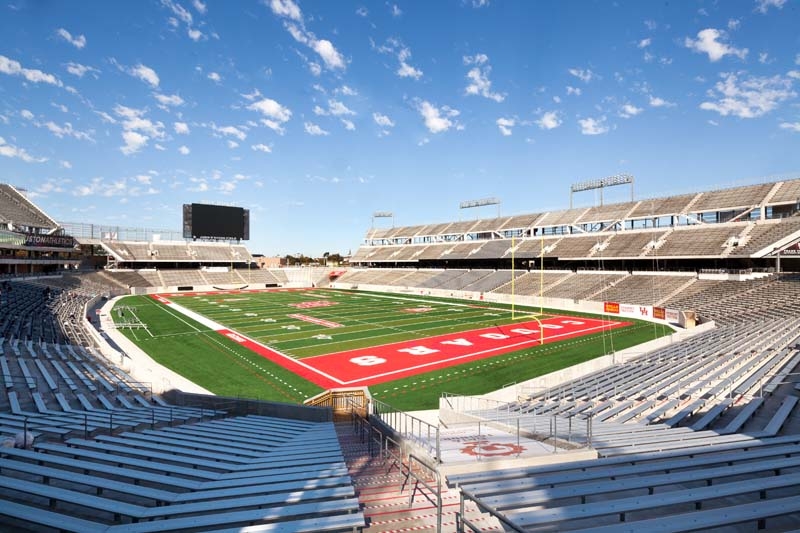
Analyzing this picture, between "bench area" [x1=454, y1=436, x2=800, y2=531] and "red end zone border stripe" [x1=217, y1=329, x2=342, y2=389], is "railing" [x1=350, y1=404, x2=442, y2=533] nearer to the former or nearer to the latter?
"bench area" [x1=454, y1=436, x2=800, y2=531]

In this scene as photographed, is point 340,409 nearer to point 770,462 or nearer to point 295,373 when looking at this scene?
point 295,373

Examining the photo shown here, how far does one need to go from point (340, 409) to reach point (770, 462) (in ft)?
38.2

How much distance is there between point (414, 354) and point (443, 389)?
5.83 metres

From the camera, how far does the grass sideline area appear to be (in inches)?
675

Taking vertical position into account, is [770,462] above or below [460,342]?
above

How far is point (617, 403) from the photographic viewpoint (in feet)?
36.4

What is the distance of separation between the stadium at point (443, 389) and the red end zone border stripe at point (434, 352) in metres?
0.22

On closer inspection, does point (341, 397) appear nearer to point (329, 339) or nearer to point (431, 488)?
point (431, 488)

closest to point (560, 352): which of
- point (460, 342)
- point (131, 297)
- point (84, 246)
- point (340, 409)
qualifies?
point (460, 342)

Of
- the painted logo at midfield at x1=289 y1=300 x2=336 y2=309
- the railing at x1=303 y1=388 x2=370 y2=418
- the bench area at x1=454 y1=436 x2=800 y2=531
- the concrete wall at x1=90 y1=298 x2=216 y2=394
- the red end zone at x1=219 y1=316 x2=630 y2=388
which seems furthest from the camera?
the painted logo at midfield at x1=289 y1=300 x2=336 y2=309

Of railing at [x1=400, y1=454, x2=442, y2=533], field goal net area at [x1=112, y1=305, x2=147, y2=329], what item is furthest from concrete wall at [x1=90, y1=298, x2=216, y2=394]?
railing at [x1=400, y1=454, x2=442, y2=533]

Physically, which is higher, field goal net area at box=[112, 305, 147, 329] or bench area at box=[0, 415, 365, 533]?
bench area at box=[0, 415, 365, 533]

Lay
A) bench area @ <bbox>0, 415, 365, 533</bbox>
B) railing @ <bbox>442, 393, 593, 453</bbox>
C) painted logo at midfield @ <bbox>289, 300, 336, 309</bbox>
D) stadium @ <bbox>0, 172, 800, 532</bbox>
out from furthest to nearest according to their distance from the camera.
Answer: painted logo at midfield @ <bbox>289, 300, 336, 309</bbox> < railing @ <bbox>442, 393, 593, 453</bbox> < stadium @ <bbox>0, 172, 800, 532</bbox> < bench area @ <bbox>0, 415, 365, 533</bbox>

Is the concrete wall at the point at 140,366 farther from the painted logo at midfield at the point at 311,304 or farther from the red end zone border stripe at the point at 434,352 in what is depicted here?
the painted logo at midfield at the point at 311,304
